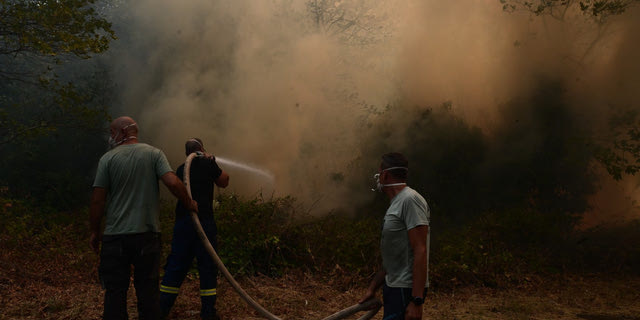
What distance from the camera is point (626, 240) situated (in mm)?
9133

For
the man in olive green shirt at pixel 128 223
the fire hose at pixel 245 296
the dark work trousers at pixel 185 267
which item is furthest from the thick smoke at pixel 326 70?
the man in olive green shirt at pixel 128 223

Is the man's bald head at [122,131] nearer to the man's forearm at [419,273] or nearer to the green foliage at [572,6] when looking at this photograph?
the man's forearm at [419,273]

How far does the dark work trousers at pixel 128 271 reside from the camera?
3.94 meters

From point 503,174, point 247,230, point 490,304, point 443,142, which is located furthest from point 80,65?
point 490,304

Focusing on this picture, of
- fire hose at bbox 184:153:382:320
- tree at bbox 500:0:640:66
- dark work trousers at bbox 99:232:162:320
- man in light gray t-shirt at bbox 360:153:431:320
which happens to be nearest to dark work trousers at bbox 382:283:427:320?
man in light gray t-shirt at bbox 360:153:431:320

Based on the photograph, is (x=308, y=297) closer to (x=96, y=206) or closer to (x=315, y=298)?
(x=315, y=298)

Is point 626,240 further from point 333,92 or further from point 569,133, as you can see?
point 333,92

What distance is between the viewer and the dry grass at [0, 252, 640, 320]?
587cm

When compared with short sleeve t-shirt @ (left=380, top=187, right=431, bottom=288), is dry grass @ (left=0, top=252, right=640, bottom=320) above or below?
below

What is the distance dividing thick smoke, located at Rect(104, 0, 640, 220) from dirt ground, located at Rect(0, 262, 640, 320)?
3.63 meters

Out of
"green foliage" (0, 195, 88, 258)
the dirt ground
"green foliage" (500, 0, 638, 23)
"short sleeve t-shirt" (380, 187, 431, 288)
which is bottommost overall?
the dirt ground

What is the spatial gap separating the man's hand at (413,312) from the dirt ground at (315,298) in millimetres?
3244

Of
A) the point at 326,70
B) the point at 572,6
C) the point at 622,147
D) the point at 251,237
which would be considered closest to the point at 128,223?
the point at 251,237

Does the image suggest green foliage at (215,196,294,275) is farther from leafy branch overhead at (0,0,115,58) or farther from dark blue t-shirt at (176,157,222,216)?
leafy branch overhead at (0,0,115,58)
